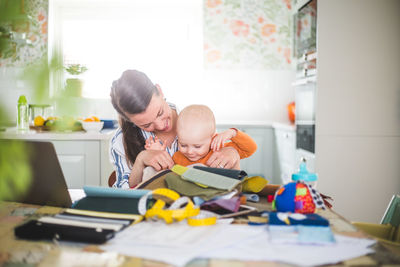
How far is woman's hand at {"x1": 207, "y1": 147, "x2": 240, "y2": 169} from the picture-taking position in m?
1.39

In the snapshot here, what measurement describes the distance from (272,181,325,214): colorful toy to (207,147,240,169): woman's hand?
53 centimetres

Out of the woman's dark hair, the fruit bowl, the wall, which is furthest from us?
the wall

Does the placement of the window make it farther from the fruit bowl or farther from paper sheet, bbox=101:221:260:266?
paper sheet, bbox=101:221:260:266

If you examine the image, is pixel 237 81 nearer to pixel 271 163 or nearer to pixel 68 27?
pixel 271 163

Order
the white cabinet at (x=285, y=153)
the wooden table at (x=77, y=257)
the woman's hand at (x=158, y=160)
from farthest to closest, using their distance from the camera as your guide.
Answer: the white cabinet at (x=285, y=153) < the woman's hand at (x=158, y=160) < the wooden table at (x=77, y=257)

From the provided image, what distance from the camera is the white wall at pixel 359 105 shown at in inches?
105

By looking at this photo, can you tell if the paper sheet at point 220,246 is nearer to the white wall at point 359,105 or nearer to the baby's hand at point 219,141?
the baby's hand at point 219,141

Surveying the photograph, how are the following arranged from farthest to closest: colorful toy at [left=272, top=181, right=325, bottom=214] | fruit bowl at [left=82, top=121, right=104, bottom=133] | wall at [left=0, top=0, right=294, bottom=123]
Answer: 1. wall at [left=0, top=0, right=294, bottom=123]
2. fruit bowl at [left=82, top=121, right=104, bottom=133]
3. colorful toy at [left=272, top=181, right=325, bottom=214]

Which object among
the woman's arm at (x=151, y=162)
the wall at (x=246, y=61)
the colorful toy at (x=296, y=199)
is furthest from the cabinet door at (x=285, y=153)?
the colorful toy at (x=296, y=199)

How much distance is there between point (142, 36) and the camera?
16.5 feet

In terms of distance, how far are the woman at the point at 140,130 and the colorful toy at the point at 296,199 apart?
21.2 inches

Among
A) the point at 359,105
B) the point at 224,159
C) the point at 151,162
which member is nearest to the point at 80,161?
the point at 151,162

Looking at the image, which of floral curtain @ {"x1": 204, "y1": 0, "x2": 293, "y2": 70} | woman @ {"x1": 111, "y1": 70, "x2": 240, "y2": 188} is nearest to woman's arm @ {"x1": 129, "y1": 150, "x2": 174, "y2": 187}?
woman @ {"x1": 111, "y1": 70, "x2": 240, "y2": 188}

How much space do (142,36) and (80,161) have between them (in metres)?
2.82
